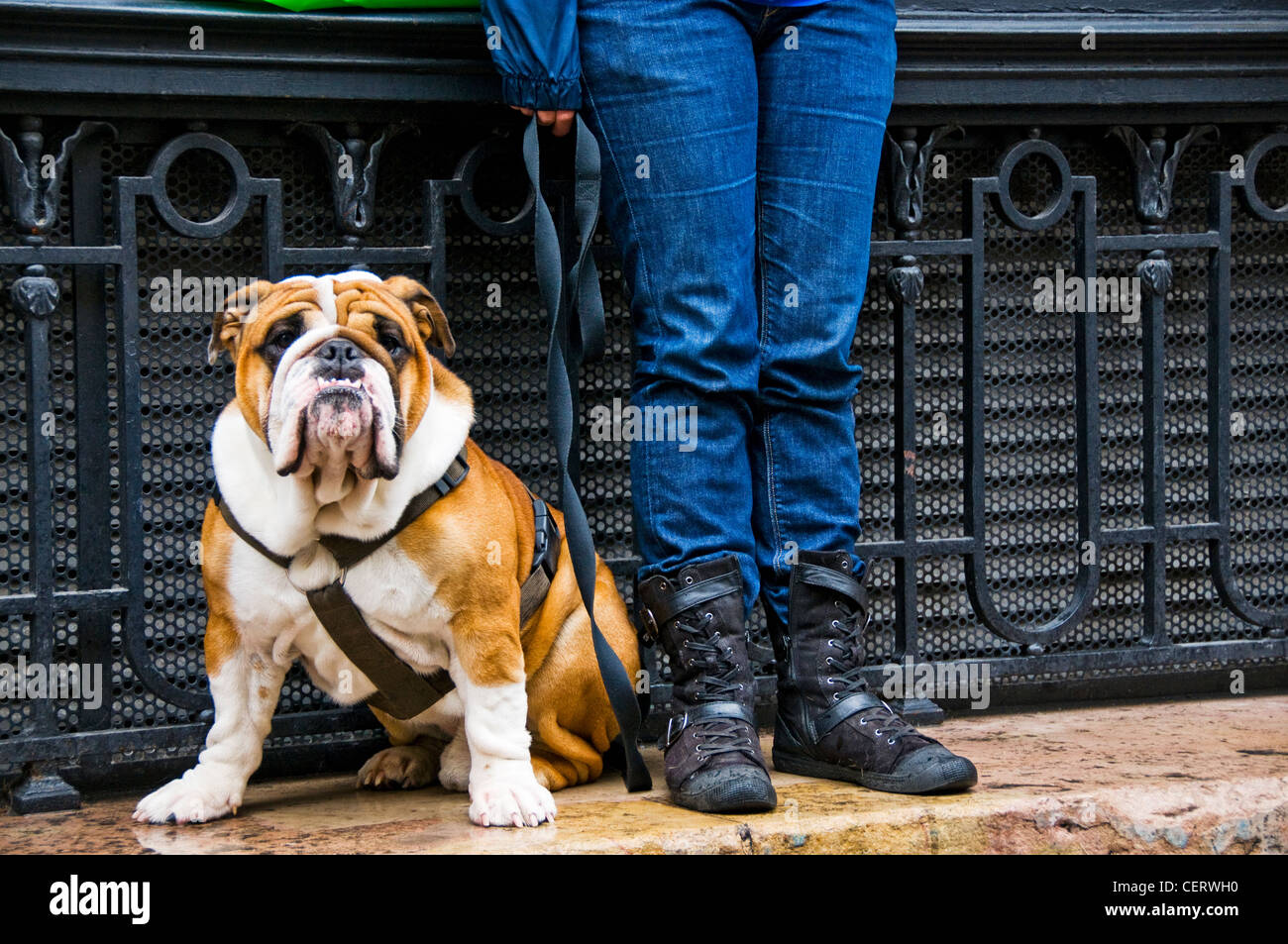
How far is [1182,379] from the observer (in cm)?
359

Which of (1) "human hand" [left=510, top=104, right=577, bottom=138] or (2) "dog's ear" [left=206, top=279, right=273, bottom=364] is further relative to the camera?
(1) "human hand" [left=510, top=104, right=577, bottom=138]

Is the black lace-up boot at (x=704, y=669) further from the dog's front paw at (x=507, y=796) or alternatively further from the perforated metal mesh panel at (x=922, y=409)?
the perforated metal mesh panel at (x=922, y=409)

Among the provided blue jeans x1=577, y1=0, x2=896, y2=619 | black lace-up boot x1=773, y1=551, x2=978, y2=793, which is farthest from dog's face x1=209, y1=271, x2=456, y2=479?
black lace-up boot x1=773, y1=551, x2=978, y2=793

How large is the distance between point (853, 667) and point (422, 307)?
1.13m

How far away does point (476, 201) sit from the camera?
10.0 feet

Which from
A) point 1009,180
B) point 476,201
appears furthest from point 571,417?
Result: point 1009,180

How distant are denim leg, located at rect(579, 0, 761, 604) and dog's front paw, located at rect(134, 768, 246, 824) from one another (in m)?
0.92

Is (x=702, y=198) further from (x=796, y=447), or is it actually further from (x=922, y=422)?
(x=922, y=422)

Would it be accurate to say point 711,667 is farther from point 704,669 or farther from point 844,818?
point 844,818

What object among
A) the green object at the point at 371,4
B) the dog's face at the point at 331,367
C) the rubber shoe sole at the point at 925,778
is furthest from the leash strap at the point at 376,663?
the green object at the point at 371,4

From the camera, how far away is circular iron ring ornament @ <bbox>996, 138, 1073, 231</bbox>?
3322 millimetres

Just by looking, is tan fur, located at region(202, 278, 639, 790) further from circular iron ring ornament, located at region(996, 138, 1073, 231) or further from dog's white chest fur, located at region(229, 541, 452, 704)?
circular iron ring ornament, located at region(996, 138, 1073, 231)

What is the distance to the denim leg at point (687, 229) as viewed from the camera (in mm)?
2615

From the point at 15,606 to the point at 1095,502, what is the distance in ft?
8.23
